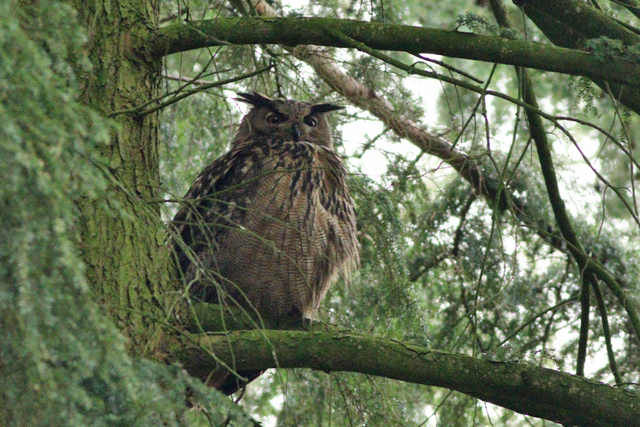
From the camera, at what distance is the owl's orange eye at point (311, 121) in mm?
3889

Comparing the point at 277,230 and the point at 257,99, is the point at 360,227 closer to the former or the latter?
the point at 277,230

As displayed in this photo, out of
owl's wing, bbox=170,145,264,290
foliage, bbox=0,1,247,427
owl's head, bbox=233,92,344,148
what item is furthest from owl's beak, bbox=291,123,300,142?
foliage, bbox=0,1,247,427

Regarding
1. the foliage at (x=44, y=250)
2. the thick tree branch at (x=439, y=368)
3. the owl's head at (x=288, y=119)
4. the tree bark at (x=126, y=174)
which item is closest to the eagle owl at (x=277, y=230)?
the owl's head at (x=288, y=119)

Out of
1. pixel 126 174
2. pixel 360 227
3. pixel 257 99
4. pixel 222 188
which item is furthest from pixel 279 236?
pixel 257 99

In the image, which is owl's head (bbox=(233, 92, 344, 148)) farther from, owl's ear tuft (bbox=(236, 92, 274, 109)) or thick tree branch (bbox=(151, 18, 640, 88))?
thick tree branch (bbox=(151, 18, 640, 88))

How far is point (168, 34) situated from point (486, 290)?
2.30 meters

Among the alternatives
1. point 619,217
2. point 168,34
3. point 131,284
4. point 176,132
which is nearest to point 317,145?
point 176,132

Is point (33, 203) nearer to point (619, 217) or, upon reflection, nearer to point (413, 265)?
point (413, 265)

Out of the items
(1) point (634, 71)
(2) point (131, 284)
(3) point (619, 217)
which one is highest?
(3) point (619, 217)

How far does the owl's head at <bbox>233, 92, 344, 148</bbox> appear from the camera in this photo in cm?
383

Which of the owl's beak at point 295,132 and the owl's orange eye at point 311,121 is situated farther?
the owl's orange eye at point 311,121

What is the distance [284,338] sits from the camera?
216cm

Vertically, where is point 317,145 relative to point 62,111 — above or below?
above

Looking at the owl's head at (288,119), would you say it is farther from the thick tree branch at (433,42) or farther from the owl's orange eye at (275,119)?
the thick tree branch at (433,42)
